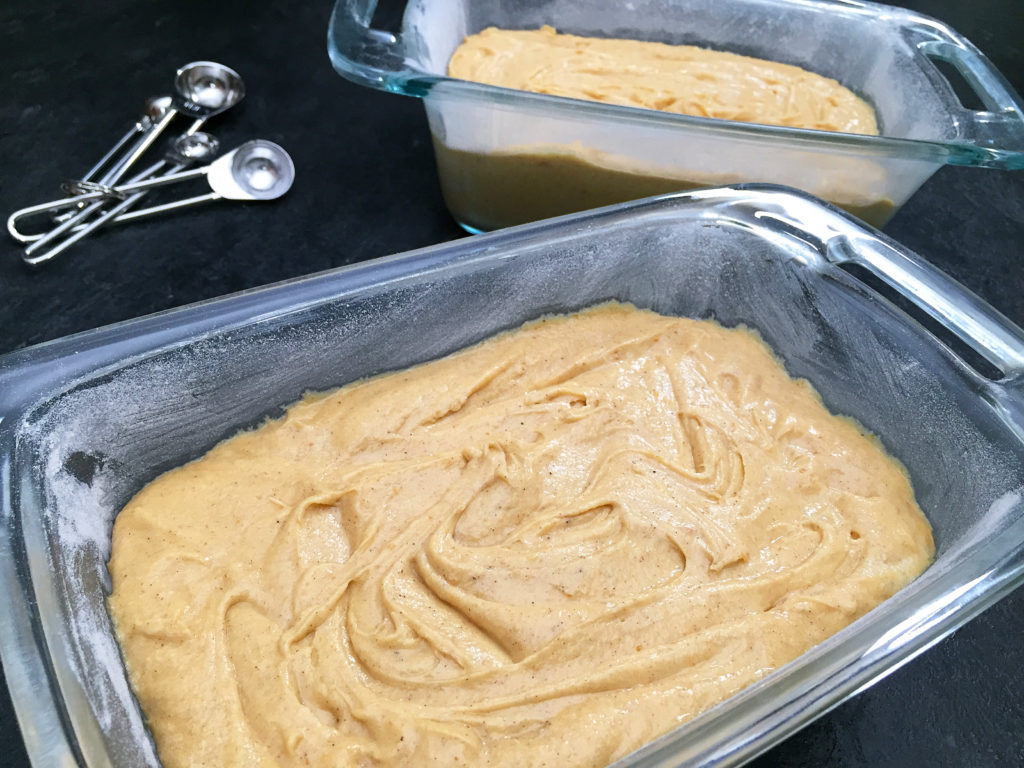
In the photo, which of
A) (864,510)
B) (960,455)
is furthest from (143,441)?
(960,455)

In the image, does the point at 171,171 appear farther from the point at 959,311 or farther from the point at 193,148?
the point at 959,311

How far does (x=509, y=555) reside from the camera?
4.20 feet

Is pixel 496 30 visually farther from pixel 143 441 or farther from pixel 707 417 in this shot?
pixel 143 441

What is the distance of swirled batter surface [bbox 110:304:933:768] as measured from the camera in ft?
3.63

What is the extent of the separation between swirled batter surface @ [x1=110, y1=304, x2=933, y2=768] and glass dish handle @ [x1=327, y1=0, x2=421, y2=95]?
0.58 meters

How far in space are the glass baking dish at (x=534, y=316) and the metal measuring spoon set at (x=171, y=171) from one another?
0.83 m

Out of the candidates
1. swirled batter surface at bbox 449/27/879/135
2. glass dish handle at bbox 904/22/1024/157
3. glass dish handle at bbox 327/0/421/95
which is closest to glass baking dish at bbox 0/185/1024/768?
glass dish handle at bbox 327/0/421/95

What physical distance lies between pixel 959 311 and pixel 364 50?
1264 millimetres

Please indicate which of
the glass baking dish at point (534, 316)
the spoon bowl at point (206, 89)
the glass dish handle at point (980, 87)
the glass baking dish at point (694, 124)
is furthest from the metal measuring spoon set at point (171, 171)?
the glass dish handle at point (980, 87)

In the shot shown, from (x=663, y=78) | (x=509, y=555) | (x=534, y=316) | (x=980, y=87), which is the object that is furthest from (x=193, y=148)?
(x=980, y=87)

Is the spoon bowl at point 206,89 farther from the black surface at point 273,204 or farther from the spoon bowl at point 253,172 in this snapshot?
the spoon bowl at point 253,172

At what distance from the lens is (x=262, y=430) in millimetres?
1454

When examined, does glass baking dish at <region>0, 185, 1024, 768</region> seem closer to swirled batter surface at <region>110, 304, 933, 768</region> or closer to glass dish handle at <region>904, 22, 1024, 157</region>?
swirled batter surface at <region>110, 304, 933, 768</region>

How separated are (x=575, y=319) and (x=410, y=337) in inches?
13.7
